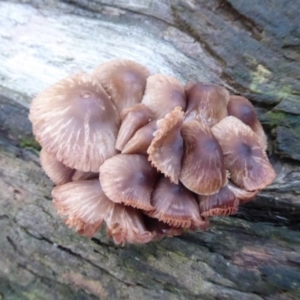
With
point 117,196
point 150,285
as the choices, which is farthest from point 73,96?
point 150,285

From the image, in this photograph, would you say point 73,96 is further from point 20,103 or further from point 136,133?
point 20,103

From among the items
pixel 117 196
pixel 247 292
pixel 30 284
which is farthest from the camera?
pixel 30 284

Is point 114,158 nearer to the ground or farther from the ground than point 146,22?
nearer to the ground

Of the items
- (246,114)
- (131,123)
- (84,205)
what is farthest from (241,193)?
(84,205)

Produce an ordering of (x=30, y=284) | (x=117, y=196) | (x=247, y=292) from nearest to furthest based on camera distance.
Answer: (x=117, y=196)
(x=247, y=292)
(x=30, y=284)

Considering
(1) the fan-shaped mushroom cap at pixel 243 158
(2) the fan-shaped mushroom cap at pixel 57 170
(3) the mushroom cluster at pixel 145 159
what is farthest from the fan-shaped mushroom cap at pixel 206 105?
(2) the fan-shaped mushroom cap at pixel 57 170

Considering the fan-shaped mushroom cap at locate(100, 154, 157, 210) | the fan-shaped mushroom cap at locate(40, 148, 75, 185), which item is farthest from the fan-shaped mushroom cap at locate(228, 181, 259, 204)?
the fan-shaped mushroom cap at locate(40, 148, 75, 185)
